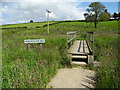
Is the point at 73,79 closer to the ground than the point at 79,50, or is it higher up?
closer to the ground

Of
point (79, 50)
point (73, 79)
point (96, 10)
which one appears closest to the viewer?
point (73, 79)

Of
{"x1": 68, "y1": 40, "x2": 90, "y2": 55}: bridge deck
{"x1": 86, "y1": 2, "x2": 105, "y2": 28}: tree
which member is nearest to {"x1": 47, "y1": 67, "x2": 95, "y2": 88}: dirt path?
{"x1": 68, "y1": 40, "x2": 90, "y2": 55}: bridge deck

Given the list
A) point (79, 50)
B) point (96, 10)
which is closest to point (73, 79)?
point (79, 50)

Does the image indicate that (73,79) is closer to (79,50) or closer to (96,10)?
(79,50)

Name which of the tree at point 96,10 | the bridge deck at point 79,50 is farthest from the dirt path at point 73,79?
the tree at point 96,10

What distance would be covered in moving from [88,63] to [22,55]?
328 cm

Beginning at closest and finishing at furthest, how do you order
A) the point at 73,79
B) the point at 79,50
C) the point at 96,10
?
the point at 73,79, the point at 79,50, the point at 96,10

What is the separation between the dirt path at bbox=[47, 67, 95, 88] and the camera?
3305mm

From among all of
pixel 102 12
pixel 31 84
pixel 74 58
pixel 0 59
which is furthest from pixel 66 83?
pixel 102 12

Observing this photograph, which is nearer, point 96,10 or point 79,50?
point 79,50

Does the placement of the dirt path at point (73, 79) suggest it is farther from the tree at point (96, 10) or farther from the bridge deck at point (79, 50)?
the tree at point (96, 10)

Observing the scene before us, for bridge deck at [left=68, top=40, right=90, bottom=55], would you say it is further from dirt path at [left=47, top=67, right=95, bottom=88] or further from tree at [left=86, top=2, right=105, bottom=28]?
tree at [left=86, top=2, right=105, bottom=28]

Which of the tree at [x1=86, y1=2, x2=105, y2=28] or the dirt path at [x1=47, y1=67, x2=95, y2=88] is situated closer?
the dirt path at [x1=47, y1=67, x2=95, y2=88]

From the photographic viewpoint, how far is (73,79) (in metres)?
3.70
